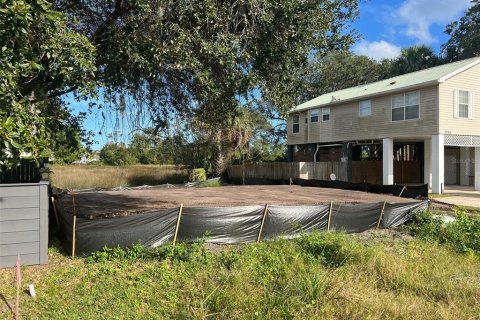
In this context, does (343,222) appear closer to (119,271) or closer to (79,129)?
(119,271)

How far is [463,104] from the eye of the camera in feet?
65.8

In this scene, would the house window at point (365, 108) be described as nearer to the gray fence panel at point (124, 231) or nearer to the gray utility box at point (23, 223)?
the gray fence panel at point (124, 231)

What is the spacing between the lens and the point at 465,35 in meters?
36.5

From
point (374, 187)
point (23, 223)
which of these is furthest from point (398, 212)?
point (23, 223)

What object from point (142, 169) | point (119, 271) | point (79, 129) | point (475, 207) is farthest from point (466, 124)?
point (142, 169)

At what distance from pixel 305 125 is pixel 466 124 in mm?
10636

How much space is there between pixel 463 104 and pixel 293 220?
15.2 metres

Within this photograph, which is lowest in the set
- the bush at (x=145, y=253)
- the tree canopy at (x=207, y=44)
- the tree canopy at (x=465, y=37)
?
the bush at (x=145, y=253)

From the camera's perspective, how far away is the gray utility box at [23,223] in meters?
6.27

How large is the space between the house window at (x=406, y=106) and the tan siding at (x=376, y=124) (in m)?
0.22

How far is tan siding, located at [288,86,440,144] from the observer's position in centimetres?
1964

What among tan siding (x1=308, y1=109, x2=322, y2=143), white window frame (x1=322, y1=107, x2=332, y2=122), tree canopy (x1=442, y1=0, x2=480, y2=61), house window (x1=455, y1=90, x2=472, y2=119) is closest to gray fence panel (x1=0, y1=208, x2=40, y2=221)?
house window (x1=455, y1=90, x2=472, y2=119)

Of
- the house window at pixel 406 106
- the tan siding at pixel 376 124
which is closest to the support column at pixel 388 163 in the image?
the tan siding at pixel 376 124

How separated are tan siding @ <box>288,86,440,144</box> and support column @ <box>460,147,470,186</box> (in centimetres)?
693
